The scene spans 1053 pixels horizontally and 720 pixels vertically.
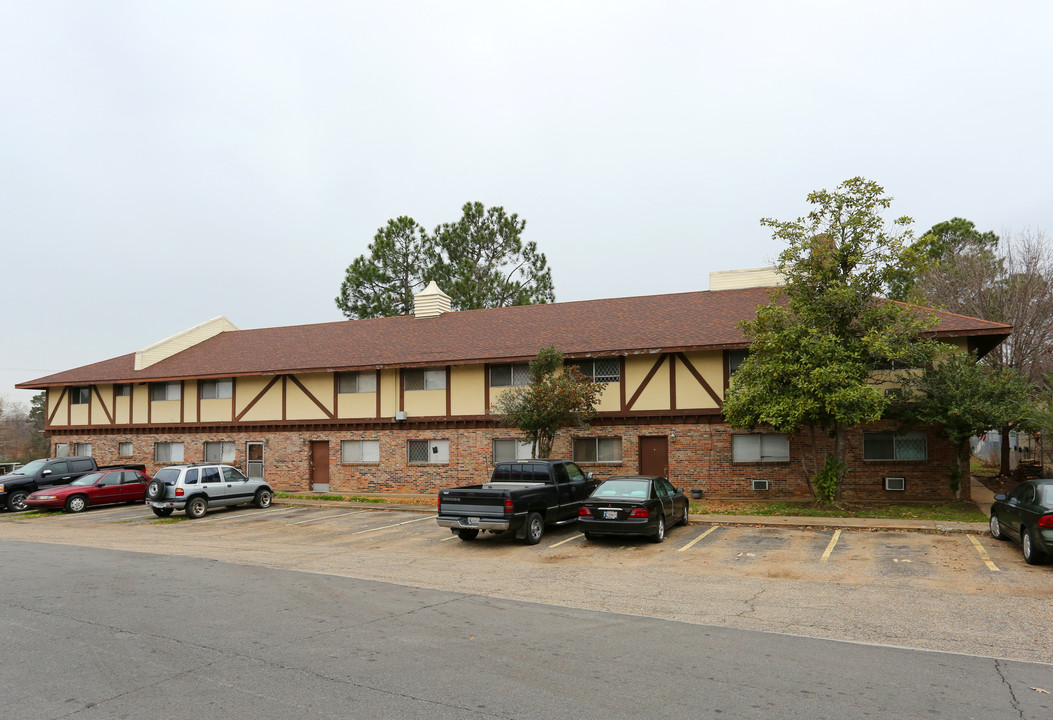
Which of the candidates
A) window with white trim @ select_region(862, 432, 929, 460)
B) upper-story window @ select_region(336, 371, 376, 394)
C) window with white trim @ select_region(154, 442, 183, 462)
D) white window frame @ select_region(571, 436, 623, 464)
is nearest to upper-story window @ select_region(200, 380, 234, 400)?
window with white trim @ select_region(154, 442, 183, 462)

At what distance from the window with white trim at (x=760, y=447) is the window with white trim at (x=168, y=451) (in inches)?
936

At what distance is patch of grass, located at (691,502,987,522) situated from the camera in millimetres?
17672

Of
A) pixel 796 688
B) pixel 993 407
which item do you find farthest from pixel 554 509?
pixel 993 407

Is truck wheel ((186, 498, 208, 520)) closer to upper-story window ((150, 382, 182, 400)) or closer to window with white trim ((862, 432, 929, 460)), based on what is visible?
upper-story window ((150, 382, 182, 400))

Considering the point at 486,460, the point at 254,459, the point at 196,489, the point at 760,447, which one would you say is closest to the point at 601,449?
the point at 486,460

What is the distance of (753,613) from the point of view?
9086 millimetres

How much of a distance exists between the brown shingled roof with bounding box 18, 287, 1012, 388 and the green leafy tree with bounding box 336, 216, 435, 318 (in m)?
11.6

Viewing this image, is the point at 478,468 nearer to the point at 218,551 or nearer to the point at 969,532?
the point at 218,551

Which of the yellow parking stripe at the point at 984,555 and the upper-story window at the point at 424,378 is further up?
the upper-story window at the point at 424,378

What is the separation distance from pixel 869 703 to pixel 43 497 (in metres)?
25.0

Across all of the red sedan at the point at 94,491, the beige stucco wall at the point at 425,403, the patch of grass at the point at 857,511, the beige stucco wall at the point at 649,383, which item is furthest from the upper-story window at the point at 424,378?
the patch of grass at the point at 857,511

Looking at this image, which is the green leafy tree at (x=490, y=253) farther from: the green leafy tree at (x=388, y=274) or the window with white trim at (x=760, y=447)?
the window with white trim at (x=760, y=447)

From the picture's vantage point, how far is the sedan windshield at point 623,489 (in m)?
14.9

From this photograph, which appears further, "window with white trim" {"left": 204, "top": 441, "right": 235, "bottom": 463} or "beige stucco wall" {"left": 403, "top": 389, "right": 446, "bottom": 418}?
"window with white trim" {"left": 204, "top": 441, "right": 235, "bottom": 463}
